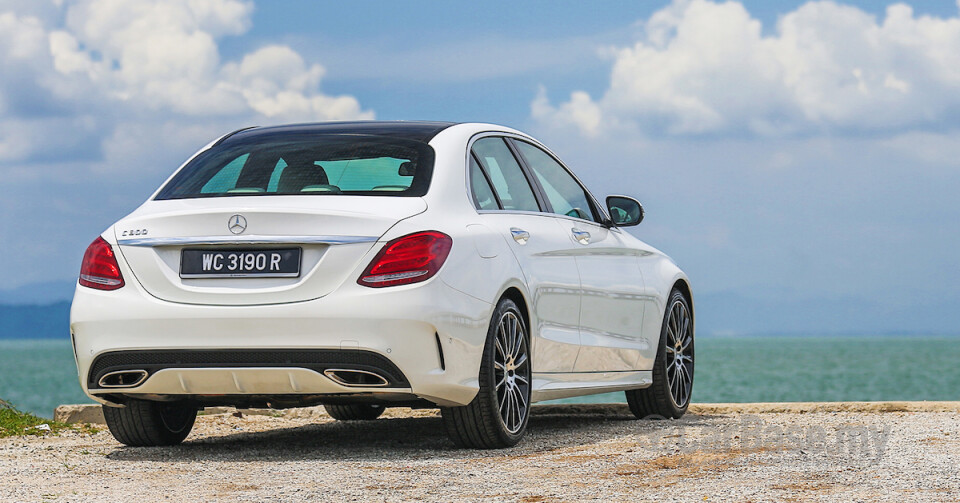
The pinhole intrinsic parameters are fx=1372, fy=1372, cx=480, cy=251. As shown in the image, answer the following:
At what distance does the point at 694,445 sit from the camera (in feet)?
22.6

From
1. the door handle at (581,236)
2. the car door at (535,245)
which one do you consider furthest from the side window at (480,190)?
the door handle at (581,236)

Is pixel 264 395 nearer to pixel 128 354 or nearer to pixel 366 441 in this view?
pixel 128 354

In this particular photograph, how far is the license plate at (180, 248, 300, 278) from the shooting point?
6090 millimetres

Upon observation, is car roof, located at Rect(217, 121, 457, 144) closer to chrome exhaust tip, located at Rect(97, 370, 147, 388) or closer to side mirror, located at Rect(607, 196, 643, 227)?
chrome exhaust tip, located at Rect(97, 370, 147, 388)

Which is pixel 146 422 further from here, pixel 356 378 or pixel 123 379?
pixel 356 378

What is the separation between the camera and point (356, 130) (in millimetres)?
7129

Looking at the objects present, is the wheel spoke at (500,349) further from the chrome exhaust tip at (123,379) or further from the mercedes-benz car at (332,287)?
the chrome exhaust tip at (123,379)

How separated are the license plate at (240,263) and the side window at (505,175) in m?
1.37

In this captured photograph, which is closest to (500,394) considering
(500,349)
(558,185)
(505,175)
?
(500,349)

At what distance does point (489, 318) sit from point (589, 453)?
0.84 metres

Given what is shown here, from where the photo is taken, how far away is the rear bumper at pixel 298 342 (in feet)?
19.7

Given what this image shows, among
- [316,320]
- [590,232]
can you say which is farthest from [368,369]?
[590,232]

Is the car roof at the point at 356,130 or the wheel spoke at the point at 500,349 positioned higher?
the car roof at the point at 356,130

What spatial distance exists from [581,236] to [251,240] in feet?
7.60
